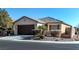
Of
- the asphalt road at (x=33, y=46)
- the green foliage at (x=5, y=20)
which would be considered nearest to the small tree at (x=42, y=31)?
the asphalt road at (x=33, y=46)

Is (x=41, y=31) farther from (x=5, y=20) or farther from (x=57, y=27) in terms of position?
(x=5, y=20)

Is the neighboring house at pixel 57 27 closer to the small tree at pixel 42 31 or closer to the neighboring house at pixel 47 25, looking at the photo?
the neighboring house at pixel 47 25

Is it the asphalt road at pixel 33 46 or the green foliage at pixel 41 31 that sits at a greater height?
the green foliage at pixel 41 31

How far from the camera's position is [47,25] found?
11258 millimetres

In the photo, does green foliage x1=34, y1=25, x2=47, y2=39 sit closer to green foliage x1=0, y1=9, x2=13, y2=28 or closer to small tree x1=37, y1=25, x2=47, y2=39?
small tree x1=37, y1=25, x2=47, y2=39

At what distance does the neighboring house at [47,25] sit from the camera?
1124 centimetres

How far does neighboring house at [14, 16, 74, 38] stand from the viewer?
1124cm

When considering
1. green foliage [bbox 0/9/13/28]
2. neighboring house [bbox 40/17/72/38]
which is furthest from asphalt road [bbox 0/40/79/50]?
green foliage [bbox 0/9/13/28]

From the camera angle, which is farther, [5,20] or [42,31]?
[5,20]

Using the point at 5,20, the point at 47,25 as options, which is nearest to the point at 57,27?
the point at 47,25
